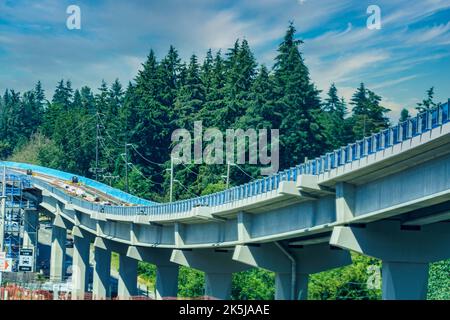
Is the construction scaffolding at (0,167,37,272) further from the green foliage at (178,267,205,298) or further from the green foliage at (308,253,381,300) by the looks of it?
the green foliage at (308,253,381,300)

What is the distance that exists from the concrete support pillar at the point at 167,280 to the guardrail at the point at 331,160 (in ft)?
19.5

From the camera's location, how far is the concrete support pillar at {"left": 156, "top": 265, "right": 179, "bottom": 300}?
317ft

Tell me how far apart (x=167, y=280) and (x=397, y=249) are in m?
44.0

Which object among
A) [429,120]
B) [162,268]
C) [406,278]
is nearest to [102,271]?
[162,268]

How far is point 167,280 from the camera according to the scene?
97.2 meters

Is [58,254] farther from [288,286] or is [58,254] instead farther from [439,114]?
[439,114]

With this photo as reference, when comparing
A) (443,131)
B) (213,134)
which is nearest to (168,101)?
(213,134)

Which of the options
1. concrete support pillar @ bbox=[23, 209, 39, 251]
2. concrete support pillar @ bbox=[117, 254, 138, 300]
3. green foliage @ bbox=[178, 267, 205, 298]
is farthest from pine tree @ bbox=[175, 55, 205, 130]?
concrete support pillar @ bbox=[117, 254, 138, 300]

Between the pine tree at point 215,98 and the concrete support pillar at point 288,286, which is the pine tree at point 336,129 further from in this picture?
the concrete support pillar at point 288,286

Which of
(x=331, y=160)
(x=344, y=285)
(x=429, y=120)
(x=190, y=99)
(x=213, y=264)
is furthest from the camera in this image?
(x=190, y=99)

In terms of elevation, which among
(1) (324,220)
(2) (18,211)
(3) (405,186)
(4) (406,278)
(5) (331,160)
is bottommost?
(4) (406,278)

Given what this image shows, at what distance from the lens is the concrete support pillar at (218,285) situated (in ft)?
275

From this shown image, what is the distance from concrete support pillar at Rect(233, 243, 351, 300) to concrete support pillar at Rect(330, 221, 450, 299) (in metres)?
18.1
